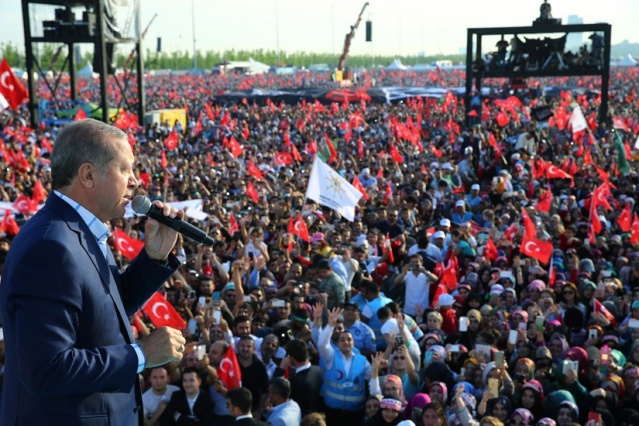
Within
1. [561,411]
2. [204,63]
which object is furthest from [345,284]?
[204,63]

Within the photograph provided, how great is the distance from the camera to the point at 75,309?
1.93 metres

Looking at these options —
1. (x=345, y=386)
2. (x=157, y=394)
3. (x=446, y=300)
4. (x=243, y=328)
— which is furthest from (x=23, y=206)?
(x=345, y=386)

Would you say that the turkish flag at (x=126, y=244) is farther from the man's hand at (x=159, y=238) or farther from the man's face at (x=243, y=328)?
the man's hand at (x=159, y=238)

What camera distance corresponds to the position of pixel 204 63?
463 feet

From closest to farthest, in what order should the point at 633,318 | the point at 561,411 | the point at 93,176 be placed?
the point at 93,176 < the point at 561,411 < the point at 633,318

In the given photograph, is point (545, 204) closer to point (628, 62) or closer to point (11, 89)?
point (11, 89)

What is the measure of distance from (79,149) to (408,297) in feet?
25.9

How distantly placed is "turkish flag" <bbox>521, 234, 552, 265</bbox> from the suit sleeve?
8814 millimetres

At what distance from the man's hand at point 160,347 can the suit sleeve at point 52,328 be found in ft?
0.38

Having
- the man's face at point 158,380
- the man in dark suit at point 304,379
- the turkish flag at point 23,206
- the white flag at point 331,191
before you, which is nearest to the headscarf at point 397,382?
the man in dark suit at point 304,379

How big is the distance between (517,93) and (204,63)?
368 ft

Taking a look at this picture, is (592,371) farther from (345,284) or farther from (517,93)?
(517,93)

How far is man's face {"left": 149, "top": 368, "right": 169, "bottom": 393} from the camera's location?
633cm

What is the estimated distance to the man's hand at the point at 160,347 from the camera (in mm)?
2059
